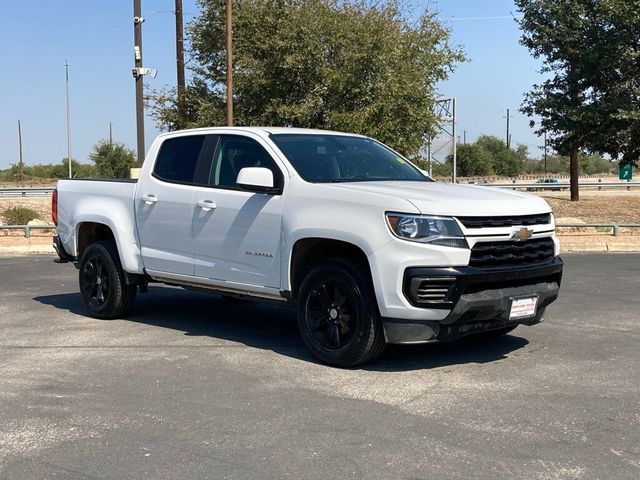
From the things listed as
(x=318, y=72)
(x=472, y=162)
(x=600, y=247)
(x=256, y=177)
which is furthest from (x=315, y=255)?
(x=472, y=162)

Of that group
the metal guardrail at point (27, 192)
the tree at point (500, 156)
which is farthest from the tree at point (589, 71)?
the tree at point (500, 156)

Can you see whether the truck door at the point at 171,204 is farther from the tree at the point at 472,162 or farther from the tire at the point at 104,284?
the tree at the point at 472,162

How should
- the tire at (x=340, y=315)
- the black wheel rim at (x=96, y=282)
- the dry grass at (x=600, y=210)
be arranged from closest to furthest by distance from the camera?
the tire at (x=340, y=315) < the black wheel rim at (x=96, y=282) < the dry grass at (x=600, y=210)

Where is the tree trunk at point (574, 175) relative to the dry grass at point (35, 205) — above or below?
above

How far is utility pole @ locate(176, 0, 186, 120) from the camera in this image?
25.5 m

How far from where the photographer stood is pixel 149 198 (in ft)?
25.4

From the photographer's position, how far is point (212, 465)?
4.11 meters

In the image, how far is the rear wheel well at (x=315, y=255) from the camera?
6117 millimetres

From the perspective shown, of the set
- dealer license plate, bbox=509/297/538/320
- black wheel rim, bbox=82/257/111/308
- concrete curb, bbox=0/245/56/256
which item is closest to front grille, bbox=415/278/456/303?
dealer license plate, bbox=509/297/538/320

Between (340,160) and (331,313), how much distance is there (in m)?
1.59

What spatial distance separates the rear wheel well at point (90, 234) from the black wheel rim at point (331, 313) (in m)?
3.28

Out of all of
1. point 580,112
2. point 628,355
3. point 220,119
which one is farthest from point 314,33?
point 628,355

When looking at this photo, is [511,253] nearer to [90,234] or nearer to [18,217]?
[90,234]

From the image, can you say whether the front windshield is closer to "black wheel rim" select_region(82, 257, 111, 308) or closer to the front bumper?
the front bumper
